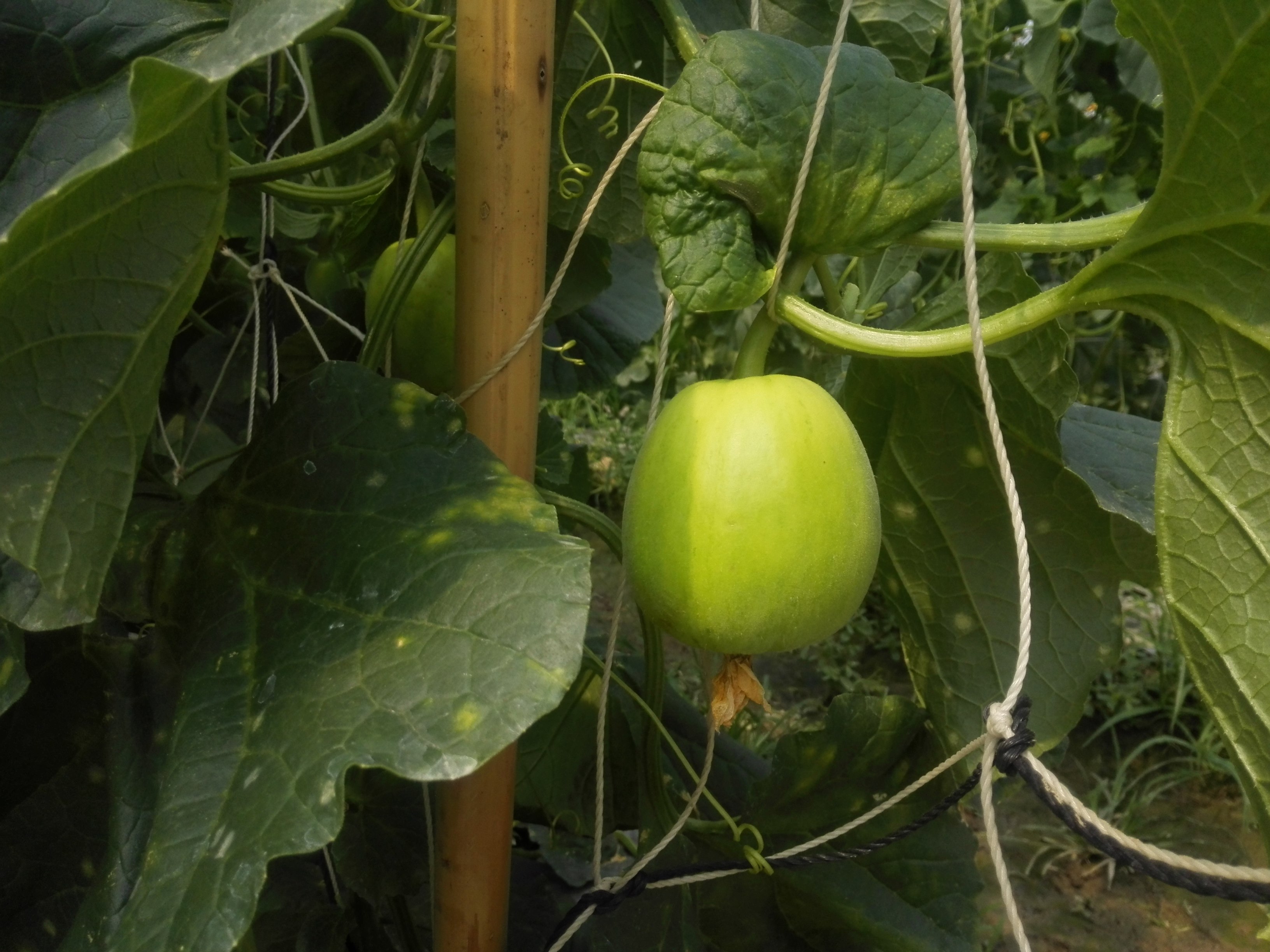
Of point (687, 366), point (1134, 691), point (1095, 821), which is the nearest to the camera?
point (1095, 821)

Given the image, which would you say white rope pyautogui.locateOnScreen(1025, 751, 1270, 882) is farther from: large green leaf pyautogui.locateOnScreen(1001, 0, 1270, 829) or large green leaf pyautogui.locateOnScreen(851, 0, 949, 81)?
large green leaf pyautogui.locateOnScreen(851, 0, 949, 81)

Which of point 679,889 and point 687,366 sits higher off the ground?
point 679,889

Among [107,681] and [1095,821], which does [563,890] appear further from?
[1095,821]

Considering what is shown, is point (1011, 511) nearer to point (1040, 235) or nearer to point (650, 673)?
point (1040, 235)

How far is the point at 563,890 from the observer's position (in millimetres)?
1263

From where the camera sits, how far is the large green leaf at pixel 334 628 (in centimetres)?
46

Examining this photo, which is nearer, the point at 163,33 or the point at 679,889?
the point at 163,33

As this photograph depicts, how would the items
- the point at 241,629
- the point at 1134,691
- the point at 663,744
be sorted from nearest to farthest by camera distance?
the point at 241,629 → the point at 663,744 → the point at 1134,691

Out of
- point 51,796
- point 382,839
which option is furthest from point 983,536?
point 51,796

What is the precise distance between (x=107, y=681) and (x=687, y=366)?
7.78 feet

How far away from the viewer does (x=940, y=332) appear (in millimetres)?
Answer: 565

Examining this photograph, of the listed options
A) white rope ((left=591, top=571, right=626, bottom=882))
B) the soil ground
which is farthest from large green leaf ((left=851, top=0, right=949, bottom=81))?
the soil ground

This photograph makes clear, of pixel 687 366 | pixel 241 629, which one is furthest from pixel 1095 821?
pixel 687 366

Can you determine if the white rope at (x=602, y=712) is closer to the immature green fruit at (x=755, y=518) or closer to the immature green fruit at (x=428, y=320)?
the immature green fruit at (x=755, y=518)
